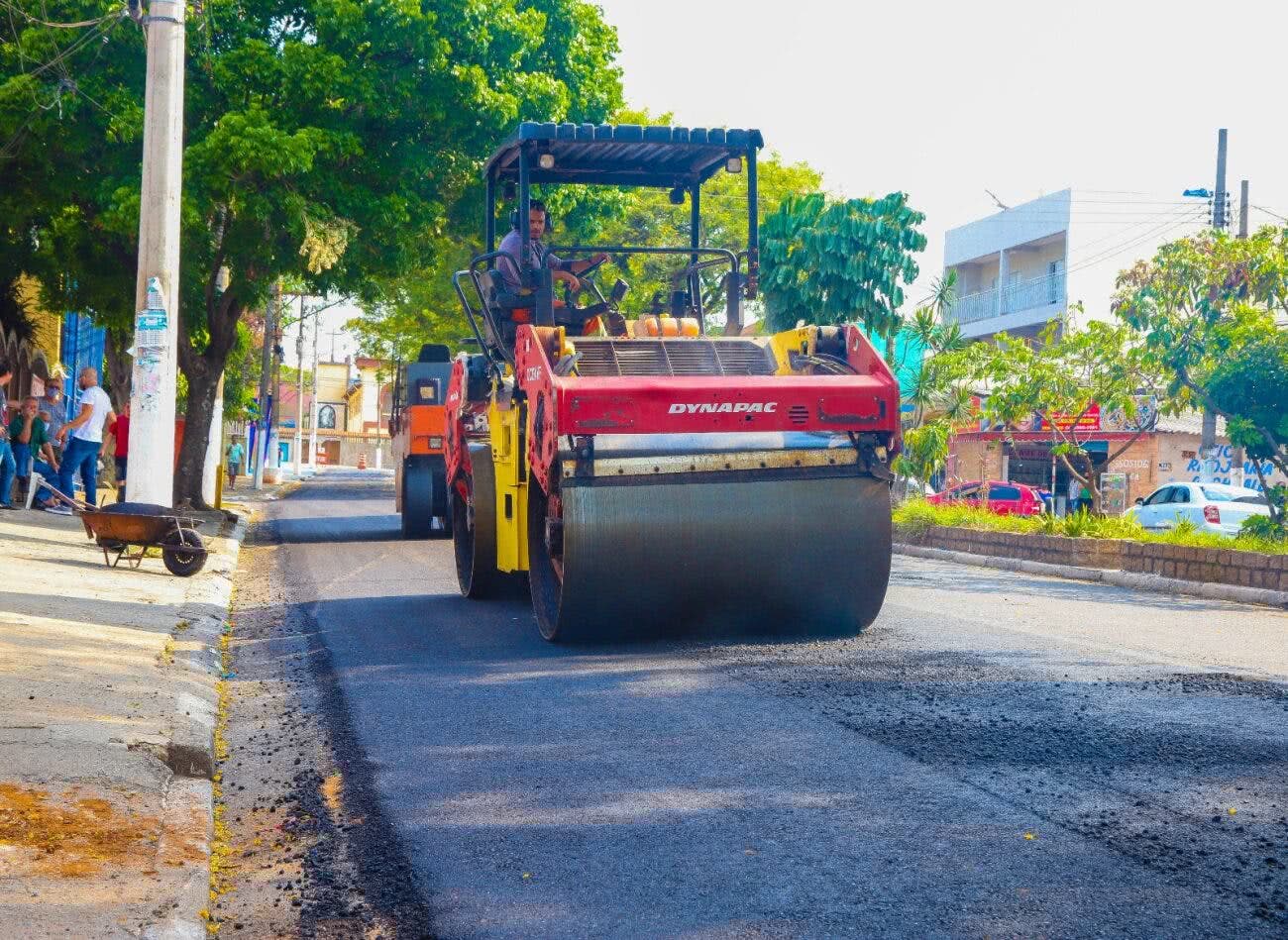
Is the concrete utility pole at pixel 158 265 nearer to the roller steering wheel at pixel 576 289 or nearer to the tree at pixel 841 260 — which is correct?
the roller steering wheel at pixel 576 289

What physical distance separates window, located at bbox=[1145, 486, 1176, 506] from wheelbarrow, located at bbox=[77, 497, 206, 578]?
16.4 meters

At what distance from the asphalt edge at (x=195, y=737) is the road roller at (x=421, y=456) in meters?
6.53

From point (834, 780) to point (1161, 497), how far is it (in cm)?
2054

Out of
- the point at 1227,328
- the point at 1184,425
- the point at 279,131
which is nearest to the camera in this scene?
the point at 1227,328

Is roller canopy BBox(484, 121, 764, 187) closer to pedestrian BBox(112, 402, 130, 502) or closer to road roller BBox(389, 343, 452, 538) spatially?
road roller BBox(389, 343, 452, 538)

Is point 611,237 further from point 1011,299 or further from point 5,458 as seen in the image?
point 1011,299

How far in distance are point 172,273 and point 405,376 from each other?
6.91m

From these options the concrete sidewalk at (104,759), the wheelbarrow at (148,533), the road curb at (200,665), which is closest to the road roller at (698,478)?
the road curb at (200,665)

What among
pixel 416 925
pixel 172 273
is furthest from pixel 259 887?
pixel 172 273

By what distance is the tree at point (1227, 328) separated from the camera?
16.1m

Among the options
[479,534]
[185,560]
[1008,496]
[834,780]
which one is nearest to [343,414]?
[1008,496]

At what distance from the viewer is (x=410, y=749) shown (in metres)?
6.02

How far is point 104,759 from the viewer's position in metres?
5.60

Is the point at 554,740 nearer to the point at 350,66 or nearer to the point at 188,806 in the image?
the point at 188,806
